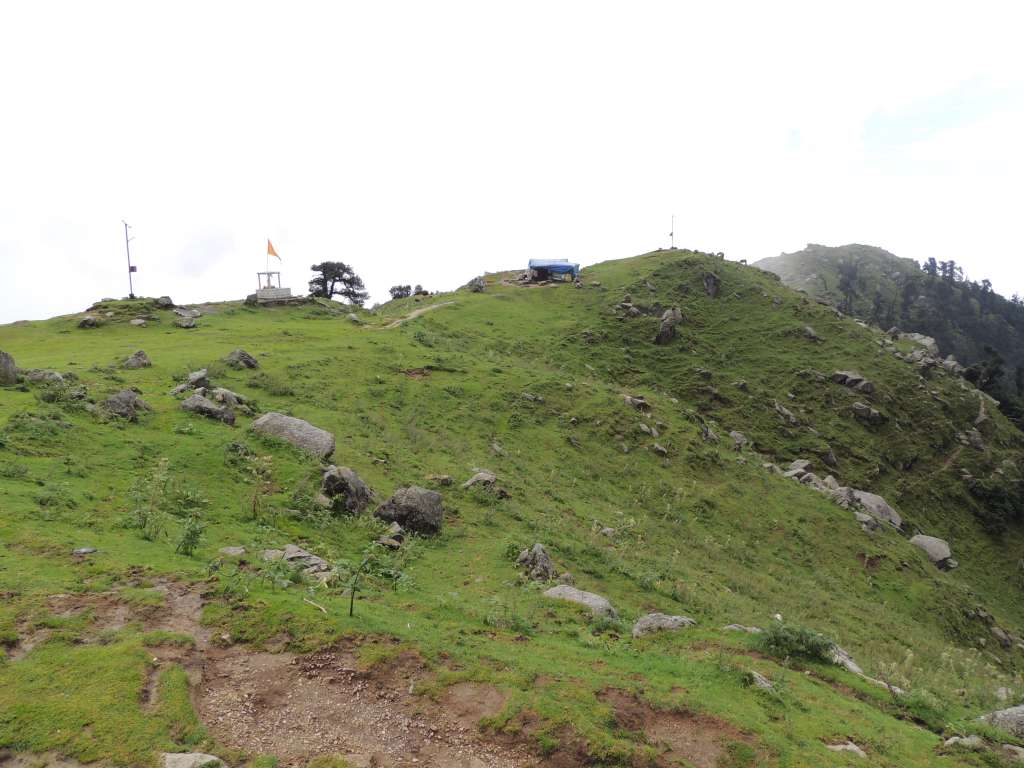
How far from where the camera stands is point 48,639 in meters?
9.85

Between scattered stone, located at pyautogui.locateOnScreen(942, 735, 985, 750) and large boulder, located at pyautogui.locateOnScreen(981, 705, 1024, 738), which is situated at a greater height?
scattered stone, located at pyautogui.locateOnScreen(942, 735, 985, 750)

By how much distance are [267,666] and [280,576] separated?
298 centimetres

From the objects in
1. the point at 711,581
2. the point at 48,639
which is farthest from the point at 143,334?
the point at 711,581

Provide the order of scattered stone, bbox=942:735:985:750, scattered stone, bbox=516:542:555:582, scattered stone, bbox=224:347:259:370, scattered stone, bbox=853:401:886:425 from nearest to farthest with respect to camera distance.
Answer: scattered stone, bbox=942:735:985:750 < scattered stone, bbox=516:542:555:582 < scattered stone, bbox=224:347:259:370 < scattered stone, bbox=853:401:886:425

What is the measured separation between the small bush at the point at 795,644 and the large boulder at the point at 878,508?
3057 centimetres

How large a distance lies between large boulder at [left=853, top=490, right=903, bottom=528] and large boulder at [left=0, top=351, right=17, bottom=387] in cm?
4774

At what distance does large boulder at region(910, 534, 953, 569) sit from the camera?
39.7m

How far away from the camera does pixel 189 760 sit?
791 centimetres

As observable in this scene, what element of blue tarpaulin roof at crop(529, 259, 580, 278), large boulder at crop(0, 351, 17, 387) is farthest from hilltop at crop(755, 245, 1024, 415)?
large boulder at crop(0, 351, 17, 387)

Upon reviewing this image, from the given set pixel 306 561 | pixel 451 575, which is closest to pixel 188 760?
pixel 306 561

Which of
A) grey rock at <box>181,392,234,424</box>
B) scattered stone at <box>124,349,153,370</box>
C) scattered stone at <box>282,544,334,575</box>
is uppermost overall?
scattered stone at <box>124,349,153,370</box>

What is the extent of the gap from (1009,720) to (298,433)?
21929 mm

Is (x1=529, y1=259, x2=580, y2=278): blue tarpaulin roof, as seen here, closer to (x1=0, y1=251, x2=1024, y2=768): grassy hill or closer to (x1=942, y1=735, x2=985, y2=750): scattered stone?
(x1=0, y1=251, x2=1024, y2=768): grassy hill

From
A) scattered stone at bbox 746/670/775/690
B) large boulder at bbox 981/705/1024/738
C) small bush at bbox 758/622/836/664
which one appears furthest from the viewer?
small bush at bbox 758/622/836/664
